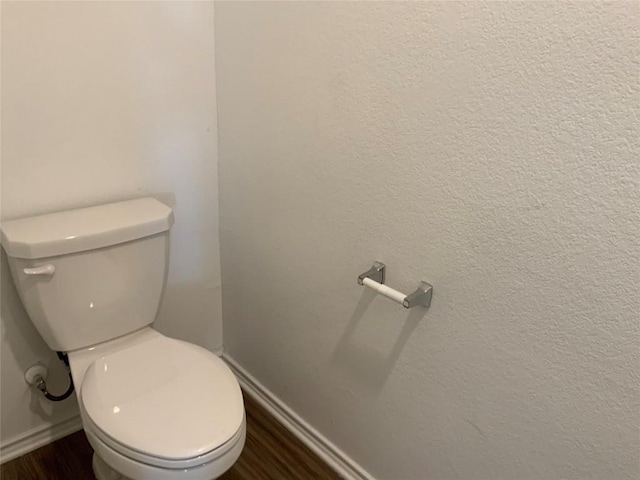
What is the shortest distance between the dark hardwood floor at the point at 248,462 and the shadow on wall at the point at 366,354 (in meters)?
0.37

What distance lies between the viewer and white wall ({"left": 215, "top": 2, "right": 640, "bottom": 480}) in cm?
89

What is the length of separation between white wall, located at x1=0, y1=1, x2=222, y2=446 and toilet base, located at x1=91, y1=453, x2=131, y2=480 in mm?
258

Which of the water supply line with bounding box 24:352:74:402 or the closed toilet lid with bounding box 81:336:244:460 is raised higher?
the closed toilet lid with bounding box 81:336:244:460

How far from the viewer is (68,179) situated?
143cm

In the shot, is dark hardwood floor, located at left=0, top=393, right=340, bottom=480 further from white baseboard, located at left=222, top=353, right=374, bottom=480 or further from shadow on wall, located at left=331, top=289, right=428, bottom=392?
shadow on wall, located at left=331, top=289, right=428, bottom=392

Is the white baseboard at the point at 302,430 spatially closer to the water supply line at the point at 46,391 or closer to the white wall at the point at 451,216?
the white wall at the point at 451,216

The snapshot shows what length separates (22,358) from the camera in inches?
59.4

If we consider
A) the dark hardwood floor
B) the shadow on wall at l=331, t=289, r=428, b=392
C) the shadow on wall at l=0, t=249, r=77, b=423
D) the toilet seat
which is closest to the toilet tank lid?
the shadow on wall at l=0, t=249, r=77, b=423

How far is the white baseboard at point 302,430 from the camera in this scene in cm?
157

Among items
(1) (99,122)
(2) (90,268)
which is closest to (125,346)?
(2) (90,268)

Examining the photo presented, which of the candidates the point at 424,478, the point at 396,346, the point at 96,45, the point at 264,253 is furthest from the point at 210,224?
the point at 424,478

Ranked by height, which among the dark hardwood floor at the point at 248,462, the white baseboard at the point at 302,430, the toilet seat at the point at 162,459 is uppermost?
the toilet seat at the point at 162,459

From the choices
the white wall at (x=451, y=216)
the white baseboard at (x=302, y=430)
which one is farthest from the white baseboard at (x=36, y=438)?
the white wall at (x=451, y=216)

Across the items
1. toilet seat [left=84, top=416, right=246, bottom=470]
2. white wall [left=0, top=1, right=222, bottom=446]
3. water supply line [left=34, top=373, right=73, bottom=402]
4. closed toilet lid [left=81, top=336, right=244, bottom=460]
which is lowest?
water supply line [left=34, top=373, right=73, bottom=402]
